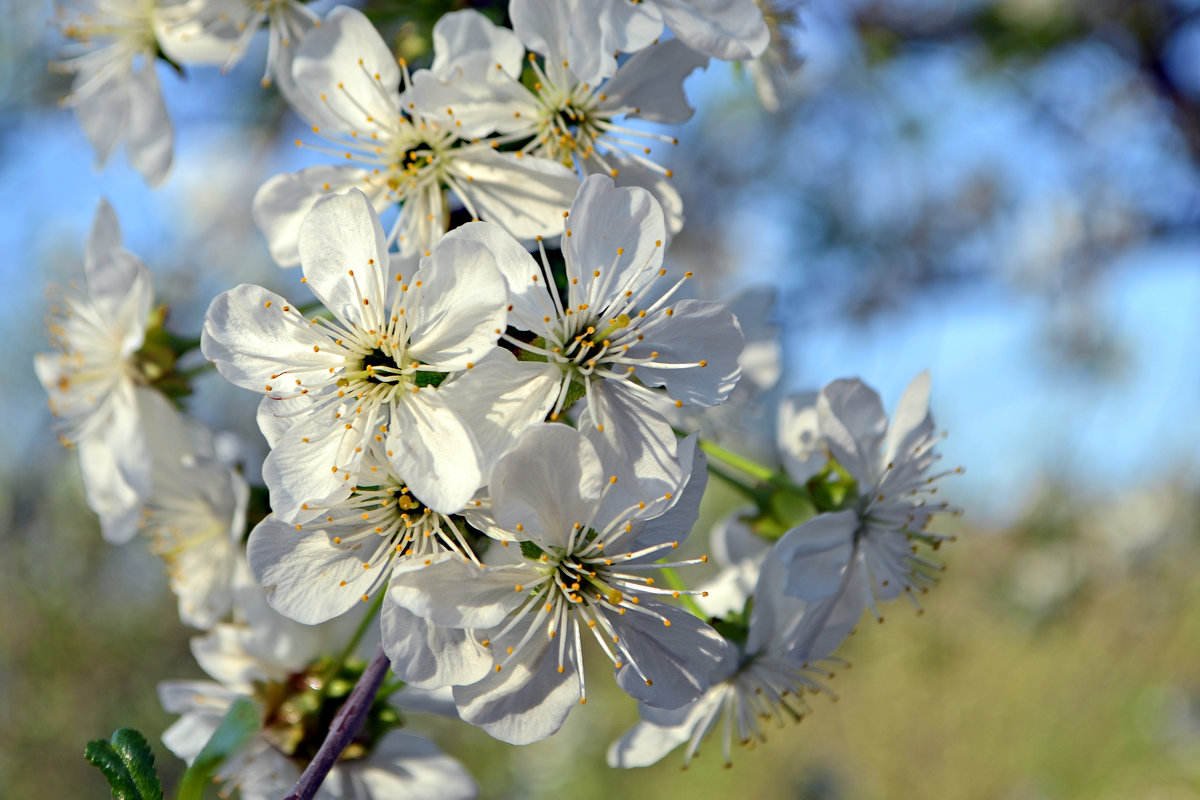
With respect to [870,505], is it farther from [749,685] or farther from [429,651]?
[429,651]

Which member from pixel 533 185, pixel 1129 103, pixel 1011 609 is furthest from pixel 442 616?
pixel 1011 609

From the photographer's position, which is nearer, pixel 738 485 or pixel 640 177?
pixel 640 177

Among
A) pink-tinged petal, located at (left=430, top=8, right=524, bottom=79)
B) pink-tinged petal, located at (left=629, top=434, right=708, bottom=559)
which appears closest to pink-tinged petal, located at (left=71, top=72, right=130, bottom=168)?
pink-tinged petal, located at (left=430, top=8, right=524, bottom=79)

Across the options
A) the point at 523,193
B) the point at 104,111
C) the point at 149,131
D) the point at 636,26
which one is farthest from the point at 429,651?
the point at 104,111

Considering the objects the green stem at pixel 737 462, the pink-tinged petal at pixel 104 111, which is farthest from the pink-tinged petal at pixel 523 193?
the pink-tinged petal at pixel 104 111

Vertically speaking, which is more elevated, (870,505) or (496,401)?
(496,401)

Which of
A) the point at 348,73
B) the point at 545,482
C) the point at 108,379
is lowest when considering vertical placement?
the point at 108,379

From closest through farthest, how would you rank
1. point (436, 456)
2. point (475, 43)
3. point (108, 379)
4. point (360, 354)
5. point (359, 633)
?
point (436, 456) → point (360, 354) → point (475, 43) → point (359, 633) → point (108, 379)

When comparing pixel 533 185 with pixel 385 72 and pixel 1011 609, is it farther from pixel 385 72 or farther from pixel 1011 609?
pixel 1011 609
